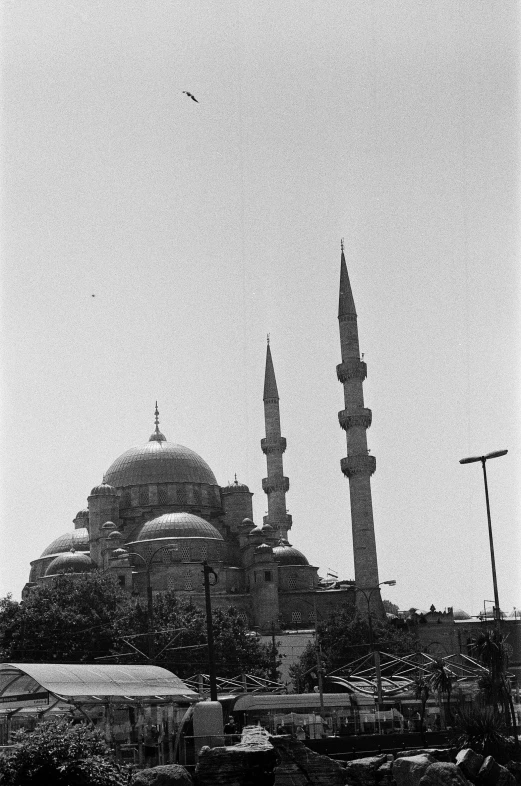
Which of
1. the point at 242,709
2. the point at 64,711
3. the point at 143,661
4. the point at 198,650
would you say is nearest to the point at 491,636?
the point at 242,709

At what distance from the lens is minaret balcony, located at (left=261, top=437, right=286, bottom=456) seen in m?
78.1

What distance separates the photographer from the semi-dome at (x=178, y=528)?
70938 millimetres

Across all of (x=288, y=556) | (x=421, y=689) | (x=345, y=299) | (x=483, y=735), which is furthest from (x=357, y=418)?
(x=483, y=735)

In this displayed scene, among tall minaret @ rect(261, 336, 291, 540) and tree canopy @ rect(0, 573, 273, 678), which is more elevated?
tall minaret @ rect(261, 336, 291, 540)

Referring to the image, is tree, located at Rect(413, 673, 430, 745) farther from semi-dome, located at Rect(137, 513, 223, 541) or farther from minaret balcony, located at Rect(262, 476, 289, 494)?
minaret balcony, located at Rect(262, 476, 289, 494)

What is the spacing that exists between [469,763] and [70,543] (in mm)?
61874

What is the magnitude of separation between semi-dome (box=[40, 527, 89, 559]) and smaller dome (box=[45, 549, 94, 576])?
5.06 meters

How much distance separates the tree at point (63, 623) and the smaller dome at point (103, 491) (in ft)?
71.2

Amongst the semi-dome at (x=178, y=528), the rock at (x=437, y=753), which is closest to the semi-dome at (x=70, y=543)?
the semi-dome at (x=178, y=528)

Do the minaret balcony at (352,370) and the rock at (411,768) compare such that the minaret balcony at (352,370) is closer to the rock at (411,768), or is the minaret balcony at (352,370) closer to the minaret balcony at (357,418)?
the minaret balcony at (357,418)

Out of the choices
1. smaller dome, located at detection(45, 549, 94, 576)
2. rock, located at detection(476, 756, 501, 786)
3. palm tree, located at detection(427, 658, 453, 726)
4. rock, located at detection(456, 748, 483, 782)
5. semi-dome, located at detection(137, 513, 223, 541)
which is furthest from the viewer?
smaller dome, located at detection(45, 549, 94, 576)

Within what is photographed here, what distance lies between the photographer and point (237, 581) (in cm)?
7031

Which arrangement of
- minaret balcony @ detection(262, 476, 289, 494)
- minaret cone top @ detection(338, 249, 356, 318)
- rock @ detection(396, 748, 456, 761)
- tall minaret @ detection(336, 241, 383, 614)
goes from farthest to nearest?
minaret balcony @ detection(262, 476, 289, 494) → minaret cone top @ detection(338, 249, 356, 318) → tall minaret @ detection(336, 241, 383, 614) → rock @ detection(396, 748, 456, 761)

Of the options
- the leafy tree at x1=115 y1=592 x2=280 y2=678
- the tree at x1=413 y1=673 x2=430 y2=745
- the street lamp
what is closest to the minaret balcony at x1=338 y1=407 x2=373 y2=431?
the leafy tree at x1=115 y1=592 x2=280 y2=678
